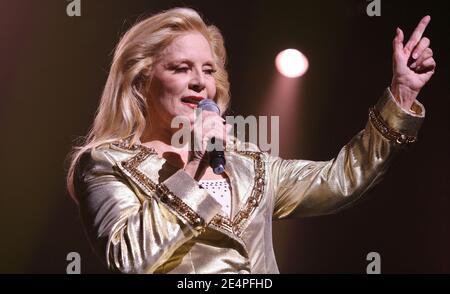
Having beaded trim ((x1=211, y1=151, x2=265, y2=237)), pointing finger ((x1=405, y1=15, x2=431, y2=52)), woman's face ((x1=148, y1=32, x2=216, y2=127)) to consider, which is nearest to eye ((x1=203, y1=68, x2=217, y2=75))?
woman's face ((x1=148, y1=32, x2=216, y2=127))

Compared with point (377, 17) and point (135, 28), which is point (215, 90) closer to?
point (135, 28)

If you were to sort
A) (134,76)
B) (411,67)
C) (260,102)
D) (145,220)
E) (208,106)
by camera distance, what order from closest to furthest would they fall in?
(145,220) < (208,106) < (411,67) < (134,76) < (260,102)

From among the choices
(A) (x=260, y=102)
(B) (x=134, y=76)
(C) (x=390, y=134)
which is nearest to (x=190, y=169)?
(B) (x=134, y=76)

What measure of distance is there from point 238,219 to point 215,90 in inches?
13.7

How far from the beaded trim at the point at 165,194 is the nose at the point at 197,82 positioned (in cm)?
21

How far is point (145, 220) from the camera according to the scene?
127 centimetres

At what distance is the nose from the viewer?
4.96ft

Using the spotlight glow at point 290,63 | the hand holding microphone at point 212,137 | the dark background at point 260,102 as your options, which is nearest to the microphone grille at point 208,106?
the hand holding microphone at point 212,137

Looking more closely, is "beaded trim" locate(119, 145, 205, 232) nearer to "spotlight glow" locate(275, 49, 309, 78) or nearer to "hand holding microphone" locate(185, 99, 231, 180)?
"hand holding microphone" locate(185, 99, 231, 180)

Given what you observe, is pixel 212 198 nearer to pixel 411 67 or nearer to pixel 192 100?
pixel 192 100

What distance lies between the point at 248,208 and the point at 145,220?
250 millimetres

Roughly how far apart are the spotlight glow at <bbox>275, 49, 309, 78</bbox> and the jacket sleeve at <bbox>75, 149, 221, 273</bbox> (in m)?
0.99

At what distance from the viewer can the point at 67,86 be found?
217cm

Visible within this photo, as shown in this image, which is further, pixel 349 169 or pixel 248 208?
pixel 349 169
